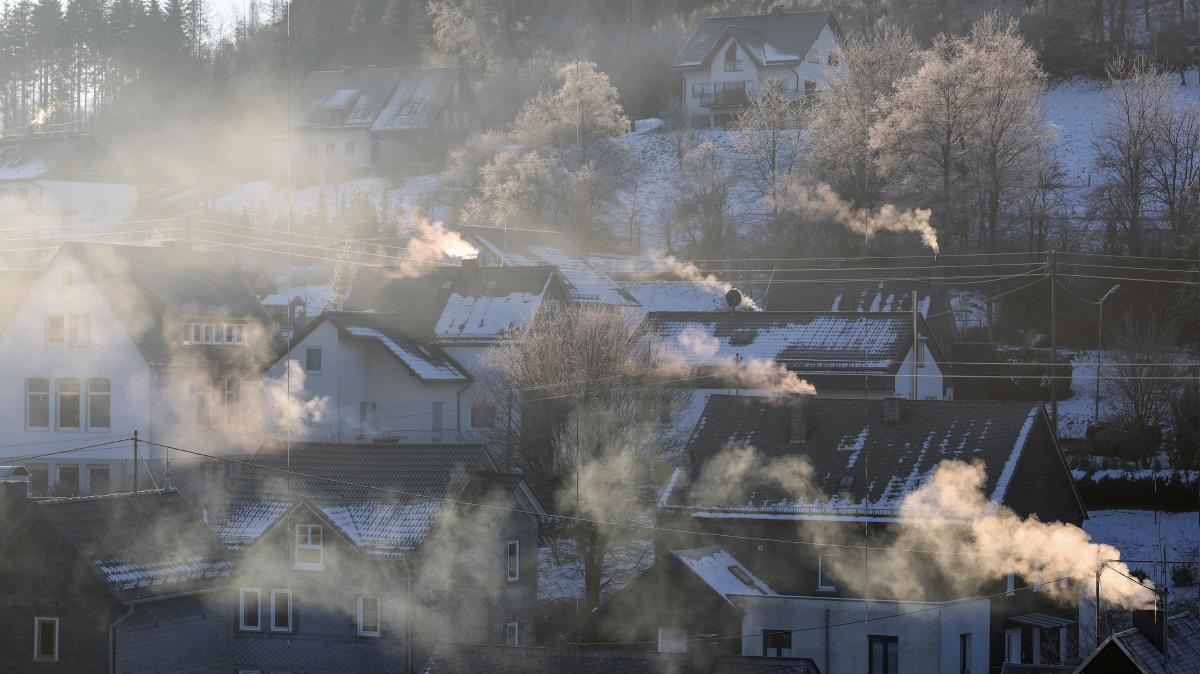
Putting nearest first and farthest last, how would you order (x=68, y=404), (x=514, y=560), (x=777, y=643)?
(x=777, y=643)
(x=514, y=560)
(x=68, y=404)

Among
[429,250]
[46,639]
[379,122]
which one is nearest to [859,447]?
[46,639]

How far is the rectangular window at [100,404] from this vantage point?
47.6 m

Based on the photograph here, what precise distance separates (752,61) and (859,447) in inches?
1805

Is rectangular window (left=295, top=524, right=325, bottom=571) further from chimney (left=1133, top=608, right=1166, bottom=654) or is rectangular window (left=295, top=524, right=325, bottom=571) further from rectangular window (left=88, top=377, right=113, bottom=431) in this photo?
chimney (left=1133, top=608, right=1166, bottom=654)

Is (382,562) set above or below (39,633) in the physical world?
above

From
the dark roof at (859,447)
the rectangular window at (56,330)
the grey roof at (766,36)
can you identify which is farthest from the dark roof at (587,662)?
the grey roof at (766,36)

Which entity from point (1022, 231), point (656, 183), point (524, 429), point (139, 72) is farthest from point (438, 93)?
point (524, 429)

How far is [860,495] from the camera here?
35.4 m

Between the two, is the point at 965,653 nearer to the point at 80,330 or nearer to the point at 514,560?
the point at 514,560

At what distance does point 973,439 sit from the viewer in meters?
36.3

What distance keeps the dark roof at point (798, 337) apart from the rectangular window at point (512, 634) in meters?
15.0

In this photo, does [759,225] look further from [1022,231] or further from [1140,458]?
[1140,458]

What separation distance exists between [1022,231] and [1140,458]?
18586 mm

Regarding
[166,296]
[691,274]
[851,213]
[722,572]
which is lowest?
[722,572]
